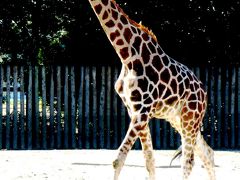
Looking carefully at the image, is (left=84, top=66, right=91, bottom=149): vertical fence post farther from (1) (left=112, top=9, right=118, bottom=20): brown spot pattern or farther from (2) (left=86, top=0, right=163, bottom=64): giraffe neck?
(1) (left=112, top=9, right=118, bottom=20): brown spot pattern

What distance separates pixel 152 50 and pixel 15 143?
21.2 ft

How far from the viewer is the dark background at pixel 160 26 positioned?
497 inches

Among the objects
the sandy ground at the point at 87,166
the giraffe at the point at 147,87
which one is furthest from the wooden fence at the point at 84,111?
the giraffe at the point at 147,87

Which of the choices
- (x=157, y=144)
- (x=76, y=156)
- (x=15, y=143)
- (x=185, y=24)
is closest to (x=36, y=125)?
(x=15, y=143)

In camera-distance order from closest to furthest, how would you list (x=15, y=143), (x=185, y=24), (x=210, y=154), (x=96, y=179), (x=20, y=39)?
1. (x=210, y=154)
2. (x=96, y=179)
3. (x=15, y=143)
4. (x=185, y=24)
5. (x=20, y=39)

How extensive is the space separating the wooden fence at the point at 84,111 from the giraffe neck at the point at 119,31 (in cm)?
590

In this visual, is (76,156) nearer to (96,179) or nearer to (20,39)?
(96,179)

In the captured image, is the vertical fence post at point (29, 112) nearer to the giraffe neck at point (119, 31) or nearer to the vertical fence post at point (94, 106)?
the vertical fence post at point (94, 106)

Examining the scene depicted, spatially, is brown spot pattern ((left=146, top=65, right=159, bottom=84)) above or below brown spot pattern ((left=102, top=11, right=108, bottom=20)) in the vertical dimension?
below

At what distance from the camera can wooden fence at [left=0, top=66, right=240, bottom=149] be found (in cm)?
1108

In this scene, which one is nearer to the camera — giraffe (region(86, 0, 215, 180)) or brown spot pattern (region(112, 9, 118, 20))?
giraffe (region(86, 0, 215, 180))

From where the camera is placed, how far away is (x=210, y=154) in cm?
599

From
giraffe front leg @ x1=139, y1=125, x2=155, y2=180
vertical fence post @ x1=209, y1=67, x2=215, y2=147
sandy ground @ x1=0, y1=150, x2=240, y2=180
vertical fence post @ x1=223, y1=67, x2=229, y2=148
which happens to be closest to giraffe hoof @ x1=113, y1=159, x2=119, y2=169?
giraffe front leg @ x1=139, y1=125, x2=155, y2=180

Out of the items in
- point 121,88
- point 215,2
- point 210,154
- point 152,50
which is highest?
point 215,2
